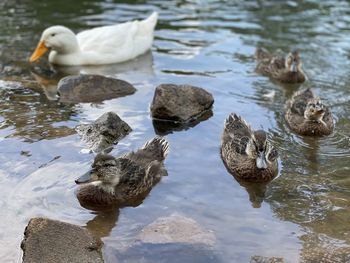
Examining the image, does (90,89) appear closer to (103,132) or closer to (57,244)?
(103,132)

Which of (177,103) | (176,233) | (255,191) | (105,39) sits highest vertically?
(105,39)

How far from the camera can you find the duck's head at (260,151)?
6.72 metres

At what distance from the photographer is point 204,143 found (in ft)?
25.9

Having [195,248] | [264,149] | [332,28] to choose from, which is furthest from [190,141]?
[332,28]

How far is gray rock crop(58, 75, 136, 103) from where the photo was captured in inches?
369

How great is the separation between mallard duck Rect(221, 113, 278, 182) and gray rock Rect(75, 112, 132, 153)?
1.40 m

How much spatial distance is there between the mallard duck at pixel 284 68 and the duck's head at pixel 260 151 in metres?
4.10

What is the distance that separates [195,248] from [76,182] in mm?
1455

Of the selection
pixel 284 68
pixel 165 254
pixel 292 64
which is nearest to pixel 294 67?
pixel 292 64

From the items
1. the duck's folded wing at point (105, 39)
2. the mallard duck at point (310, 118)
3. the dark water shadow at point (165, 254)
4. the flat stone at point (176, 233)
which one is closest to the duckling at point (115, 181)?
the flat stone at point (176, 233)

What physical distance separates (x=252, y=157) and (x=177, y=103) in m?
2.02

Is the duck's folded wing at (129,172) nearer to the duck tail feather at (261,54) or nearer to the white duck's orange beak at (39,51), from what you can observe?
the white duck's orange beak at (39,51)

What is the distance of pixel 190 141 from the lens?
7906 millimetres

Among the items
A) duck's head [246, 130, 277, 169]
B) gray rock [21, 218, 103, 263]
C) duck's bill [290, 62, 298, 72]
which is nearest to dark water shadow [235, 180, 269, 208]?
duck's head [246, 130, 277, 169]
